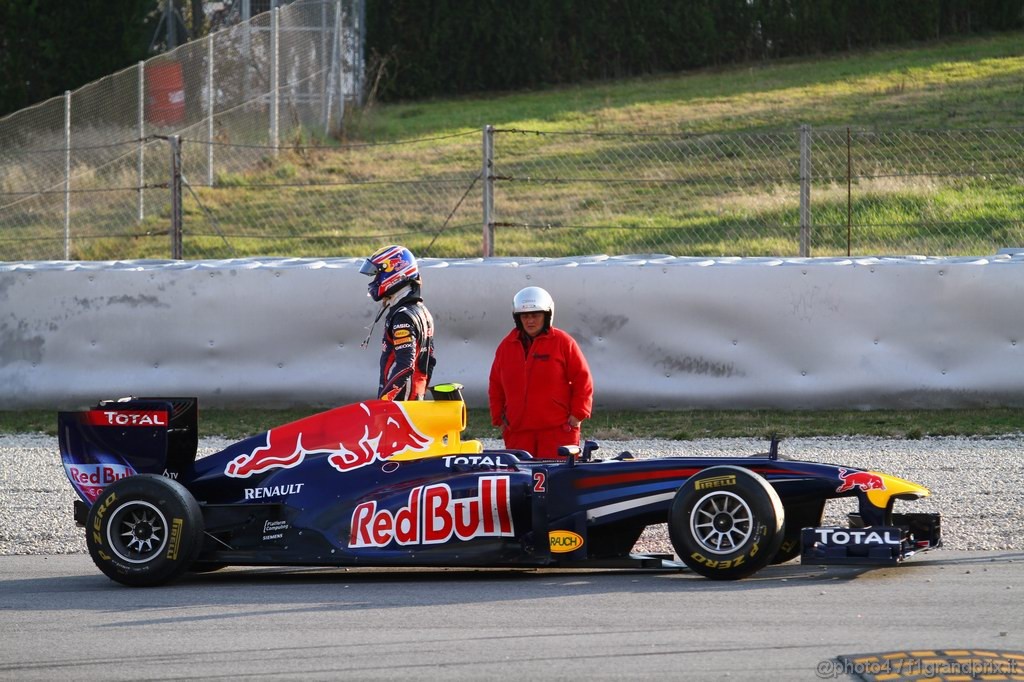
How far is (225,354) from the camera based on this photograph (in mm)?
13062

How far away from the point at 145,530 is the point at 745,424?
587 centimetres

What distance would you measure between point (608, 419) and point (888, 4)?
22926 millimetres

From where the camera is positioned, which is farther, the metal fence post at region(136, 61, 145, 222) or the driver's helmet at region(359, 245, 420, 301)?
the metal fence post at region(136, 61, 145, 222)

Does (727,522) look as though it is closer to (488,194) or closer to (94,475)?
(94,475)

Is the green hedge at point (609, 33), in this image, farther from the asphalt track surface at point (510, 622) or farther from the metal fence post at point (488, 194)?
the asphalt track surface at point (510, 622)

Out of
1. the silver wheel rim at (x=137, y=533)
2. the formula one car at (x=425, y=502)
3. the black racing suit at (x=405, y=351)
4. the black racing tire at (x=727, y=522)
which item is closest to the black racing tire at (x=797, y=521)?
the formula one car at (x=425, y=502)

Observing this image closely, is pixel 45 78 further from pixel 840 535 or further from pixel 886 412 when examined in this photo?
pixel 840 535

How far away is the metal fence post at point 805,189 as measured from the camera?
1353 cm

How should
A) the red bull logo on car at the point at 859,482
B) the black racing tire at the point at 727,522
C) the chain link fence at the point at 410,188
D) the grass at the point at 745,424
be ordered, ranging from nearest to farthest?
the black racing tire at the point at 727,522 < the red bull logo on car at the point at 859,482 < the grass at the point at 745,424 < the chain link fence at the point at 410,188

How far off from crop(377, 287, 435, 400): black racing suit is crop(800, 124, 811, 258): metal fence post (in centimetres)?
631

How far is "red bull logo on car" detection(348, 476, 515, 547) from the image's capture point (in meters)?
7.10

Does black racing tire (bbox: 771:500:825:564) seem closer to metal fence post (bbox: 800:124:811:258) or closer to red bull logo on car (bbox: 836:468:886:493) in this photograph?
red bull logo on car (bbox: 836:468:886:493)

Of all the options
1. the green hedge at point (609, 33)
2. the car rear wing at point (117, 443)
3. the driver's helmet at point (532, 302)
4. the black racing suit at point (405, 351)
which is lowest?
the car rear wing at point (117, 443)

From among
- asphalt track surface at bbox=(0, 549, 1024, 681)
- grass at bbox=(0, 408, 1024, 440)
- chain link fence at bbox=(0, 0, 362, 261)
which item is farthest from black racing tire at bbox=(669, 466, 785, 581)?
chain link fence at bbox=(0, 0, 362, 261)
